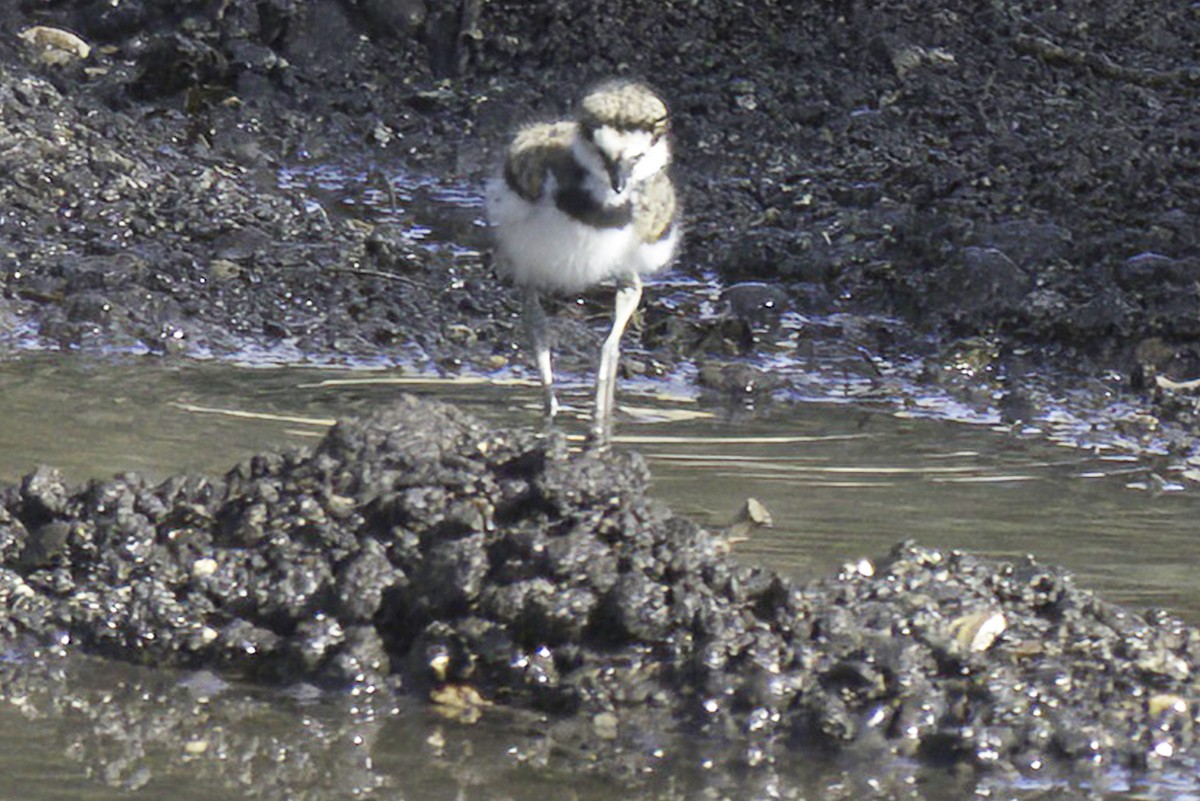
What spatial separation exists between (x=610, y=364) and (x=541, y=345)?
0.21m

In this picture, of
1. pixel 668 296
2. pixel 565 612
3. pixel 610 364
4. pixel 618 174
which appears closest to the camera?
pixel 565 612

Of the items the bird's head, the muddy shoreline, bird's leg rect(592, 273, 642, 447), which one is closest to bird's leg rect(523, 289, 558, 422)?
bird's leg rect(592, 273, 642, 447)

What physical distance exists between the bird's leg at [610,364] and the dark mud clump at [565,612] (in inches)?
64.9

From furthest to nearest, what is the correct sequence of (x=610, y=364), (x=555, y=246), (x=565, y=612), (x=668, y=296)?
(x=668, y=296)
(x=610, y=364)
(x=555, y=246)
(x=565, y=612)

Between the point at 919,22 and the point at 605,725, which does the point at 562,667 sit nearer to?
the point at 605,725

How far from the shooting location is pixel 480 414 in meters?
6.22

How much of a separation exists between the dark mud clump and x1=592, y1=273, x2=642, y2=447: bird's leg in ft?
5.41

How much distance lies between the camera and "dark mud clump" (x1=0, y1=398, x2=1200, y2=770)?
3836 mm

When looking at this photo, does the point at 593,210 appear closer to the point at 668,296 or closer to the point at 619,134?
the point at 619,134

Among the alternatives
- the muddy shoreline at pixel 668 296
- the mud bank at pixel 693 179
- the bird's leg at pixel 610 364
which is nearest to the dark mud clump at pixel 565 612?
the muddy shoreline at pixel 668 296

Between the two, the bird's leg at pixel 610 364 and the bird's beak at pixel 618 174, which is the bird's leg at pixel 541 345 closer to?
the bird's leg at pixel 610 364

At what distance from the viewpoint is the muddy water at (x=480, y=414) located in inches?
144

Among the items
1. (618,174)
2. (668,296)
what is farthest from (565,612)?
(668,296)

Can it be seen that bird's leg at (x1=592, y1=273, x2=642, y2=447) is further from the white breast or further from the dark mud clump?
the dark mud clump
